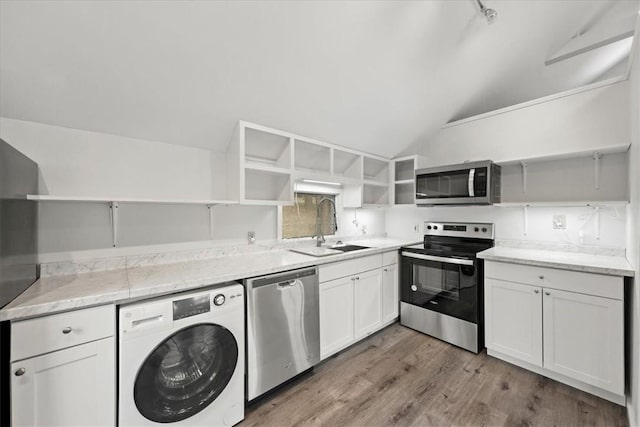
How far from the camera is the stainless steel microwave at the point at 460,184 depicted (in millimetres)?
2512

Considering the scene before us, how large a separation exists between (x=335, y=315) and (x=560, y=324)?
1.71 metres

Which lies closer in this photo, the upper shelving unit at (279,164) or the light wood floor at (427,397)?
the light wood floor at (427,397)

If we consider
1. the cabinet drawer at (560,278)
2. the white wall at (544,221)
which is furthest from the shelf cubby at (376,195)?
the cabinet drawer at (560,278)

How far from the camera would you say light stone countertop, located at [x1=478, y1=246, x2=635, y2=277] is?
1738 mm

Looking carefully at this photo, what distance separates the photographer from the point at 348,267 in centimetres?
238

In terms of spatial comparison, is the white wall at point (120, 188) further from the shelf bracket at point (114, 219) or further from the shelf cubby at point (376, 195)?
the shelf cubby at point (376, 195)

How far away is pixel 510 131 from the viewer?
2.80 metres

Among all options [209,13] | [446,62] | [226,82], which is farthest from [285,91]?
[446,62]

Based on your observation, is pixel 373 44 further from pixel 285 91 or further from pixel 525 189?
pixel 525 189

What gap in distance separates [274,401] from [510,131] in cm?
340

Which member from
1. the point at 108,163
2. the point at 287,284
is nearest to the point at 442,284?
the point at 287,284

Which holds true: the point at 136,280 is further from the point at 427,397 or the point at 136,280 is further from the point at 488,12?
the point at 488,12

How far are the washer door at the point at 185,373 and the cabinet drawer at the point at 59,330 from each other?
0.91 feet

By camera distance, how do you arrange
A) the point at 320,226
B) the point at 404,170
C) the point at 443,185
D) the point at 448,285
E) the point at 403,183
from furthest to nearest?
the point at 404,170, the point at 403,183, the point at 320,226, the point at 443,185, the point at 448,285
